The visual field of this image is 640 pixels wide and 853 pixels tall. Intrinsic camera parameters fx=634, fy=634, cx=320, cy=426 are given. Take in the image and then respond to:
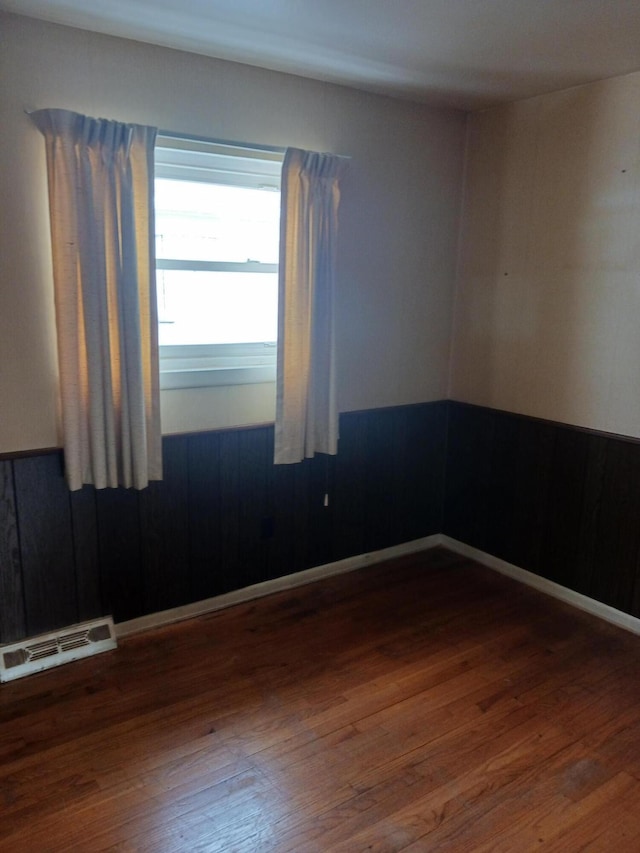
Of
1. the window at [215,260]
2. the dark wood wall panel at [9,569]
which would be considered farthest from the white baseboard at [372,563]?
the window at [215,260]

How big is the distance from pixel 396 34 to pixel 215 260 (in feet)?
3.64

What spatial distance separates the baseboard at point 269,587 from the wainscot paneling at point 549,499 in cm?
31

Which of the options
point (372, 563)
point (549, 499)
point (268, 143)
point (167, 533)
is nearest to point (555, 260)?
point (549, 499)

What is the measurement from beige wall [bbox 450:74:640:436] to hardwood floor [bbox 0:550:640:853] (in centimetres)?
113

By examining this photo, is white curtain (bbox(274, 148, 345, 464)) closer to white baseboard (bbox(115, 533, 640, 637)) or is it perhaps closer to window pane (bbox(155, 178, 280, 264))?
window pane (bbox(155, 178, 280, 264))

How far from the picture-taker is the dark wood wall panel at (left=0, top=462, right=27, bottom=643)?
7.89 ft

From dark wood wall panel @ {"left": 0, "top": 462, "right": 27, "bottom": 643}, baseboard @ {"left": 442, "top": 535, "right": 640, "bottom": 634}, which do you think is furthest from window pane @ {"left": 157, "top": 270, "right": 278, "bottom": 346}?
baseboard @ {"left": 442, "top": 535, "right": 640, "bottom": 634}

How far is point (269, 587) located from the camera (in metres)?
3.18

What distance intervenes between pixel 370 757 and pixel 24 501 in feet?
5.17

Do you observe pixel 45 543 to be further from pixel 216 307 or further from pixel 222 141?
pixel 222 141

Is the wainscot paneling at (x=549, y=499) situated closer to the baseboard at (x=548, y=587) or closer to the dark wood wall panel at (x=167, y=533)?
the baseboard at (x=548, y=587)

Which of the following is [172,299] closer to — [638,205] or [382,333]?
[382,333]

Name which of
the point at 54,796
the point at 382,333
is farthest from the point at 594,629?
the point at 54,796

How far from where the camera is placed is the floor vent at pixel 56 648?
2.47 metres
